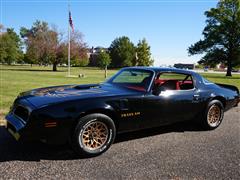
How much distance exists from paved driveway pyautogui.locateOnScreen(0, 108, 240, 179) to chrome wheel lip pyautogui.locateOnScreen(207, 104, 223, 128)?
0.62 m

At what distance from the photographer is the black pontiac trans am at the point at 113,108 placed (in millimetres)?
3768

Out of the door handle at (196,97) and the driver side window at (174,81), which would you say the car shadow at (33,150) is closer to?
the driver side window at (174,81)

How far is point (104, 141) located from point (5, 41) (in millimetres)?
65889

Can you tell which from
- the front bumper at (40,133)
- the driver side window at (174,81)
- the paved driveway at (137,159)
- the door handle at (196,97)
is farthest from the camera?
the door handle at (196,97)

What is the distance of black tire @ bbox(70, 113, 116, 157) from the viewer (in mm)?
3918

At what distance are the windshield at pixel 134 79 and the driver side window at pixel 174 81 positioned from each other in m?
0.20

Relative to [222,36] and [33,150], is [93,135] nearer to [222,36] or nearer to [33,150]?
[33,150]

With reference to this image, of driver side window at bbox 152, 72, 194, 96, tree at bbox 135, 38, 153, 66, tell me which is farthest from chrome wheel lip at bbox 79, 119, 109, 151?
tree at bbox 135, 38, 153, 66

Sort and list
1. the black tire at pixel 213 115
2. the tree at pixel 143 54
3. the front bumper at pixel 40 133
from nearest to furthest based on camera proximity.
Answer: the front bumper at pixel 40 133, the black tire at pixel 213 115, the tree at pixel 143 54

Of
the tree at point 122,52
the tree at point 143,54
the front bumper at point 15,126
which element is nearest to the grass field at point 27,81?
the front bumper at point 15,126

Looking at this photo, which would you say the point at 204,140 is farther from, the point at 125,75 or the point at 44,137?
the point at 44,137

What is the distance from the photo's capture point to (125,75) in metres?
5.77

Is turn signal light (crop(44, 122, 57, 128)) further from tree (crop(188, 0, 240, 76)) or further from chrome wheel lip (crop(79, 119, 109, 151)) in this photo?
tree (crop(188, 0, 240, 76))

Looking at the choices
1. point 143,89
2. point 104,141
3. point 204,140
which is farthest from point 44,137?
point 204,140
